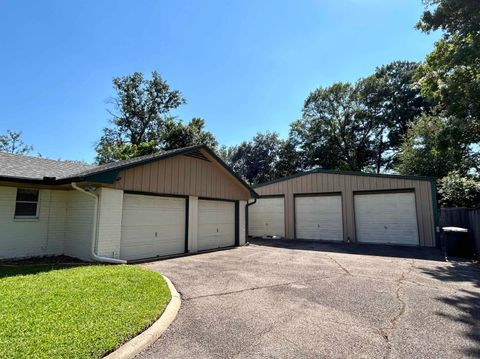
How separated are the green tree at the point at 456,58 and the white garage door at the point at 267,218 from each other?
32.0 ft

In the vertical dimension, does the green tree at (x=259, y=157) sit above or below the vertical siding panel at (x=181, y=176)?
above

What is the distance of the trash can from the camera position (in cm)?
1180

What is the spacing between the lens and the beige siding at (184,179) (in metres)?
9.25

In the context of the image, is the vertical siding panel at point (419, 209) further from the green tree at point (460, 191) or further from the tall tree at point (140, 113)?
the tall tree at point (140, 113)

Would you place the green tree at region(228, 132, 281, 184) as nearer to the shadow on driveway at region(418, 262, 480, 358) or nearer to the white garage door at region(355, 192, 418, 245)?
the white garage door at region(355, 192, 418, 245)

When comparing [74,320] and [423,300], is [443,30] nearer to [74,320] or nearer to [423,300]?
[423,300]

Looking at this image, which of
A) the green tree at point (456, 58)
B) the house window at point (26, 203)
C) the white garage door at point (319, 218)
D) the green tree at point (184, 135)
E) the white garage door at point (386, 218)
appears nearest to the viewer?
the house window at point (26, 203)

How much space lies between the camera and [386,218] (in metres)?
14.4

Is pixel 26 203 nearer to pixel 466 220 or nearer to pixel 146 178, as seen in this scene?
pixel 146 178

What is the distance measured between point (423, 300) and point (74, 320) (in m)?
5.76

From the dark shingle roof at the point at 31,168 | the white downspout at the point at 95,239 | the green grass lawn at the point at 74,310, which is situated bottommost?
the green grass lawn at the point at 74,310

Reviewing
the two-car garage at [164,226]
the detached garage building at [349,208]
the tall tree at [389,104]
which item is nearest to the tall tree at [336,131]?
the tall tree at [389,104]

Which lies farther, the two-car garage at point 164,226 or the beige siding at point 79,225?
the two-car garage at point 164,226

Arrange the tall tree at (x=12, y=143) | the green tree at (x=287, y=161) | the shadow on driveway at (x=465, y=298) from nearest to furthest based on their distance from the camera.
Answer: the shadow on driveway at (x=465, y=298) < the green tree at (x=287, y=161) < the tall tree at (x=12, y=143)
